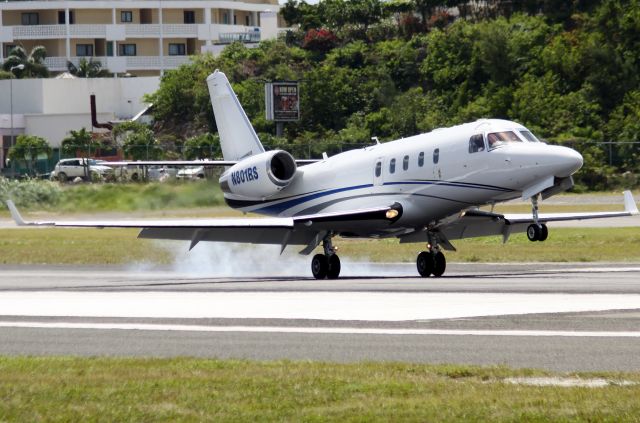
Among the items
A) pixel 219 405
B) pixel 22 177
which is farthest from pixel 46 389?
pixel 22 177

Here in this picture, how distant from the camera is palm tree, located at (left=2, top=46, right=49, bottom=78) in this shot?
121 metres

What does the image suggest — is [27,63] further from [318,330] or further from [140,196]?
[318,330]

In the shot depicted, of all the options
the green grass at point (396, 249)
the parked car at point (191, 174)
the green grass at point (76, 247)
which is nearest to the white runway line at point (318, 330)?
the parked car at point (191, 174)

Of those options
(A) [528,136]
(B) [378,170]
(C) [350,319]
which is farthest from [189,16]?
(C) [350,319]

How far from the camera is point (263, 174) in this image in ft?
108

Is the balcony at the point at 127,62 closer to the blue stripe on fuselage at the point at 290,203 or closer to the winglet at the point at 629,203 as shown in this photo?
the blue stripe on fuselage at the point at 290,203

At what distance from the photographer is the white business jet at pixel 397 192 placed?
28.0m

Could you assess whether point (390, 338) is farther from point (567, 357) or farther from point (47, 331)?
point (47, 331)

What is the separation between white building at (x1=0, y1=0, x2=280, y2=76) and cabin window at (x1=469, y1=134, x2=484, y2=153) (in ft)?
323

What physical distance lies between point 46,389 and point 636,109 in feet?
211

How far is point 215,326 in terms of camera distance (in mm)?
19562

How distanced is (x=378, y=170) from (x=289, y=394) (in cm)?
1832

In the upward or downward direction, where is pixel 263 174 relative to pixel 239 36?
downward

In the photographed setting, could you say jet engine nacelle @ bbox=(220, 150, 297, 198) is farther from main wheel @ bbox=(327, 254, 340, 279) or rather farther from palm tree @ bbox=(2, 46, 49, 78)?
palm tree @ bbox=(2, 46, 49, 78)
